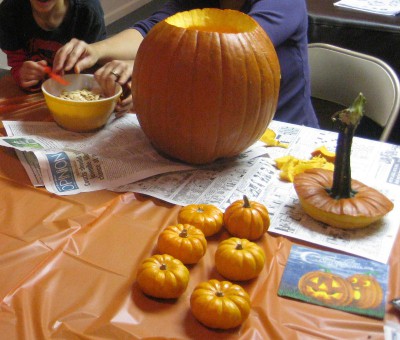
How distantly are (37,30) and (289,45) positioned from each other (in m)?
0.72

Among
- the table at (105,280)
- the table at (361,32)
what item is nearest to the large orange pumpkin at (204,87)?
the table at (105,280)

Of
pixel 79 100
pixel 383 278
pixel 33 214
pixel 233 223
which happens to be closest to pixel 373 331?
pixel 383 278

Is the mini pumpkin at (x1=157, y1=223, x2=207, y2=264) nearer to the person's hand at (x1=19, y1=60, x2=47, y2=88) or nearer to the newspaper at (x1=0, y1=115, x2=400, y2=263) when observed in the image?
the newspaper at (x1=0, y1=115, x2=400, y2=263)

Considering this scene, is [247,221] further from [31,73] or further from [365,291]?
[31,73]

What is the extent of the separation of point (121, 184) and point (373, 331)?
44cm

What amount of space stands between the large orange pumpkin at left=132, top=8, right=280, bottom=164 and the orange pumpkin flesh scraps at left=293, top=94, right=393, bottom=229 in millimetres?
157

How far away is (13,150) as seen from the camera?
84 cm

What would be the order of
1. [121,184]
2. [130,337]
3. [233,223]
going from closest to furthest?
[130,337], [233,223], [121,184]

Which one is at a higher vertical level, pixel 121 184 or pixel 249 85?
pixel 249 85

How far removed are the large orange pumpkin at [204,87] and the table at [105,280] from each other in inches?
5.4

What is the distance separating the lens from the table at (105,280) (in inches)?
19.7

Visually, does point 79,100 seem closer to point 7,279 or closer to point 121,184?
point 121,184

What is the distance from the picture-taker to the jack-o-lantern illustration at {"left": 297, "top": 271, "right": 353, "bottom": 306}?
54 cm

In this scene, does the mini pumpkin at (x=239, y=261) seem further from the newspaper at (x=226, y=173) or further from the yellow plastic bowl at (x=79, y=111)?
the yellow plastic bowl at (x=79, y=111)
